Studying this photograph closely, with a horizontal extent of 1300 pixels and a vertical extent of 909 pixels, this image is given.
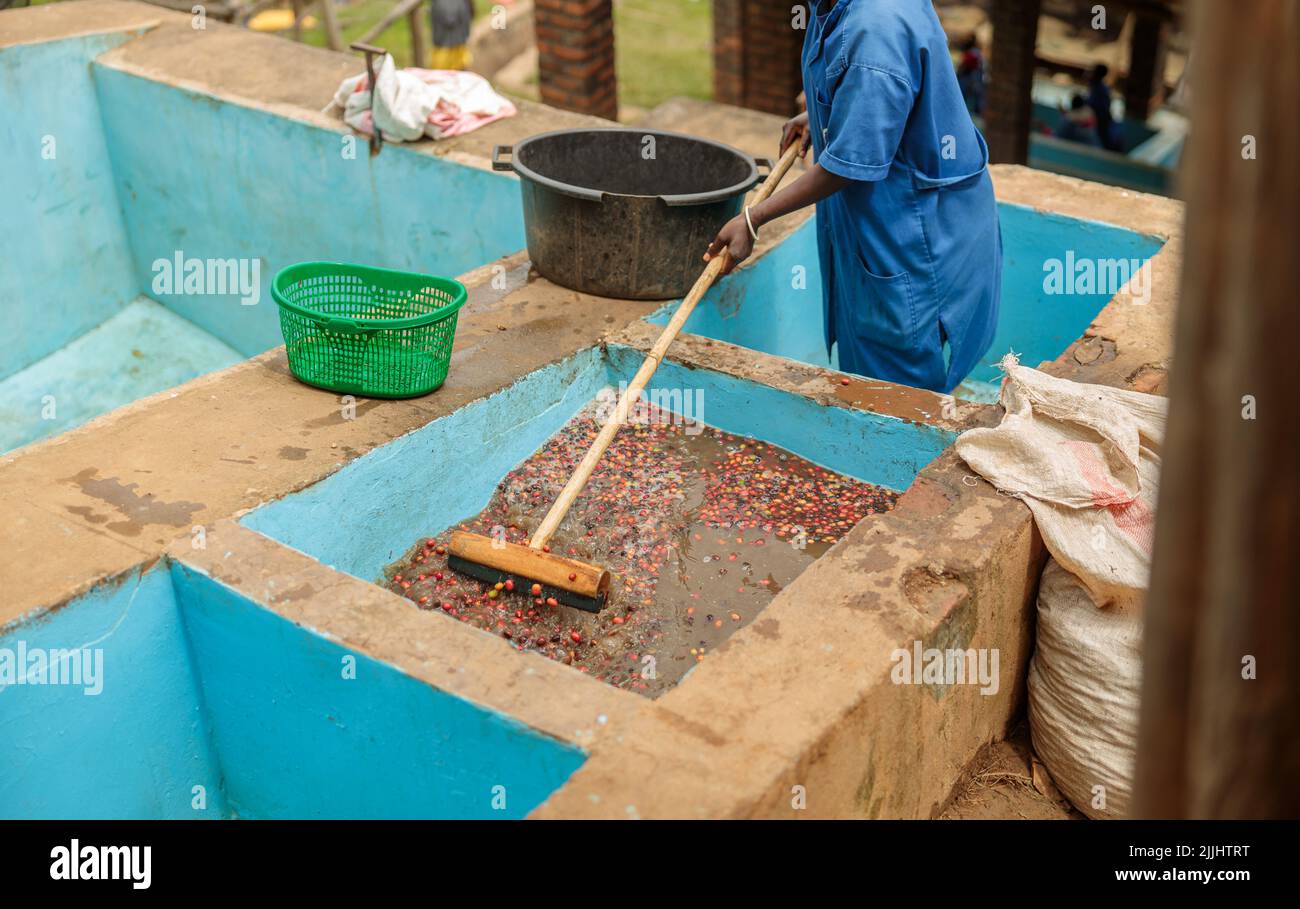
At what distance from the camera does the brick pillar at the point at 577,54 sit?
8.28 meters

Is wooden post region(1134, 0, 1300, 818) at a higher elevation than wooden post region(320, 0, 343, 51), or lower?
higher

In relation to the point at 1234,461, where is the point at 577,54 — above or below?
below

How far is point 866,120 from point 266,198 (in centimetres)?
399

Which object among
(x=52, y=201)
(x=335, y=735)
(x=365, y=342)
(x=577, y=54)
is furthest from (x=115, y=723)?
(x=577, y=54)

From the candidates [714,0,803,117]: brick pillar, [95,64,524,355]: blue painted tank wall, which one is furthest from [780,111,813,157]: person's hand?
[714,0,803,117]: brick pillar

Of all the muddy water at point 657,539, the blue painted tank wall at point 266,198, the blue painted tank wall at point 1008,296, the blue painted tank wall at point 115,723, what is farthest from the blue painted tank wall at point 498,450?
the blue painted tank wall at point 266,198

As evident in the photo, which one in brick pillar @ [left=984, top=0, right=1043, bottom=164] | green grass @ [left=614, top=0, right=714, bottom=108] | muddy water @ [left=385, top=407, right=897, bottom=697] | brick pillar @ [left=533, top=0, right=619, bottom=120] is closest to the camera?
muddy water @ [left=385, top=407, right=897, bottom=697]

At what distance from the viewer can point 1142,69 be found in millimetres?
13336

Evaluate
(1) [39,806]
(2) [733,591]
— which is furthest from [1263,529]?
(1) [39,806]

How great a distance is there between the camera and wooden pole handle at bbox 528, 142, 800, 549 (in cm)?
384

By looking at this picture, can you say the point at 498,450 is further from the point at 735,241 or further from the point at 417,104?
the point at 417,104

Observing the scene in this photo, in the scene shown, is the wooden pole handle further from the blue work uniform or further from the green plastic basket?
the green plastic basket

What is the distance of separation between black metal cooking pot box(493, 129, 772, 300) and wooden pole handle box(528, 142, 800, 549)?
0.23 m

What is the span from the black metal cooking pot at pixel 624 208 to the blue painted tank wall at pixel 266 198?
2.29 ft
